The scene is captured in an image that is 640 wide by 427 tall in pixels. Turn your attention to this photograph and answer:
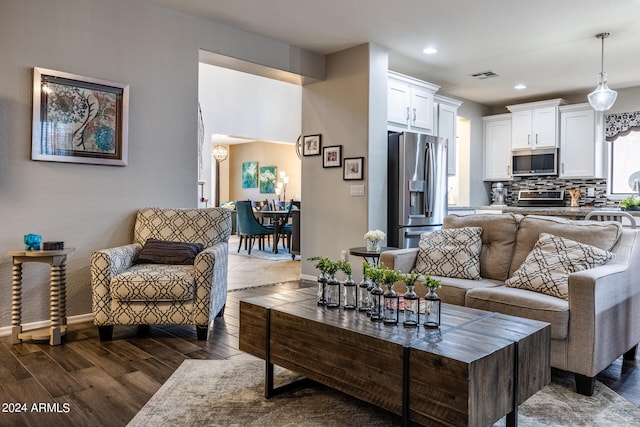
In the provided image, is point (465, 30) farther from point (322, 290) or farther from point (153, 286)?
point (153, 286)

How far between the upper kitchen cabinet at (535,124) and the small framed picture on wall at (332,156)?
3.72 meters

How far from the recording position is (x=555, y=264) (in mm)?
2701

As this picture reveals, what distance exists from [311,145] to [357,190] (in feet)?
3.06

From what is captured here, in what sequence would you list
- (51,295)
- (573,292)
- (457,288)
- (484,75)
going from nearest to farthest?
(573,292) < (457,288) < (51,295) < (484,75)

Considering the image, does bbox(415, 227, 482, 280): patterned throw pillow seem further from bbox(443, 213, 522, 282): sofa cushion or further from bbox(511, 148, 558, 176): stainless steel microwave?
bbox(511, 148, 558, 176): stainless steel microwave

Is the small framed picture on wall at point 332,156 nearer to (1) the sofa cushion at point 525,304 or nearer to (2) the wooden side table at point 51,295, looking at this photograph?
(1) the sofa cushion at point 525,304

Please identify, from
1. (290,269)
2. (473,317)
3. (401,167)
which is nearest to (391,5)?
(401,167)

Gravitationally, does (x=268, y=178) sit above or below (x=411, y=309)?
above

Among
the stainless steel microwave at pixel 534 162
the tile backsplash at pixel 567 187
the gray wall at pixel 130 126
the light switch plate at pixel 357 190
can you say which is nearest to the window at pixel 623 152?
the tile backsplash at pixel 567 187

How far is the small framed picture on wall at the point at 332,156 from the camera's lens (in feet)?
17.3

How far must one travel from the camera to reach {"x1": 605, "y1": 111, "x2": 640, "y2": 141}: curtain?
6.57 meters

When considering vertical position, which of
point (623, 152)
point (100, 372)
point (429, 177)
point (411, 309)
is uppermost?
point (623, 152)

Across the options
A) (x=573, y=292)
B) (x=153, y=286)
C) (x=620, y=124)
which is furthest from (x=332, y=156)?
(x=620, y=124)

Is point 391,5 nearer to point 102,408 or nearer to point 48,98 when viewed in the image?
point 48,98
